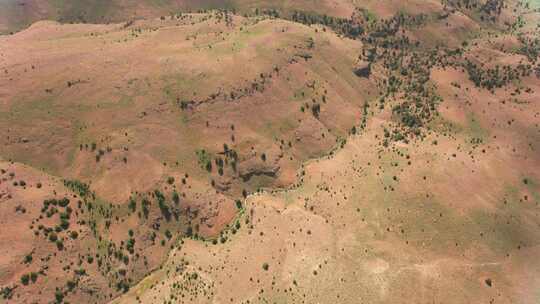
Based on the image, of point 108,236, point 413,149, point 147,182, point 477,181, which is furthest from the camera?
point 413,149

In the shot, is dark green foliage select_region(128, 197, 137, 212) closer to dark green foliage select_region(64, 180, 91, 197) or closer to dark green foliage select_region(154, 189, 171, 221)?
dark green foliage select_region(154, 189, 171, 221)

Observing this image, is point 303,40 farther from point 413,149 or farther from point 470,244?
point 470,244

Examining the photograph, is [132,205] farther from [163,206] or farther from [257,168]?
[257,168]

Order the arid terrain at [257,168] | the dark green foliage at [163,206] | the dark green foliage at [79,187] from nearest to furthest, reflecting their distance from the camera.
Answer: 1. the arid terrain at [257,168]
2. the dark green foliage at [163,206]
3. the dark green foliage at [79,187]

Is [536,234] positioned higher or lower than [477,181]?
lower

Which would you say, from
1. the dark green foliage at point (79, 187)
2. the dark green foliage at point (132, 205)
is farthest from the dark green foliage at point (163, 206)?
the dark green foliage at point (79, 187)

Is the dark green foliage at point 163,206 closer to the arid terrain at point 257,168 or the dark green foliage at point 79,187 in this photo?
the arid terrain at point 257,168

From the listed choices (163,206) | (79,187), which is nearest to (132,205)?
(163,206)

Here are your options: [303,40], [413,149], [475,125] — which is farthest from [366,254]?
[303,40]
